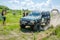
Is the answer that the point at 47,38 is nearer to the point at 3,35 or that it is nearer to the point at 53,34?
the point at 53,34

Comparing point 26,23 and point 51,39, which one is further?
point 26,23

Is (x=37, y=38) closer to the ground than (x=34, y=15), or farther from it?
closer to the ground

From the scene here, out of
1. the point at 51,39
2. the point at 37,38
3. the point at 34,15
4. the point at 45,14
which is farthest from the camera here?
the point at 45,14

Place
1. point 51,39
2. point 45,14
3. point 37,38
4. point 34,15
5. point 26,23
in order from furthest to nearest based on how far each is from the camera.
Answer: point 45,14, point 34,15, point 26,23, point 37,38, point 51,39

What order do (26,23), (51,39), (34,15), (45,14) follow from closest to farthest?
(51,39)
(26,23)
(34,15)
(45,14)

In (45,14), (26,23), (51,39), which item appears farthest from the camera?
(45,14)

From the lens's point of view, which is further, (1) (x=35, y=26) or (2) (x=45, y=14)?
(2) (x=45, y=14)

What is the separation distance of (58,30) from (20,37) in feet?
10.9

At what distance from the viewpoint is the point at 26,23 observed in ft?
61.8

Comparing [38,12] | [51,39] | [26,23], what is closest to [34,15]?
[38,12]

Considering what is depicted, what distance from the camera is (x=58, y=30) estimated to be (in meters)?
16.2

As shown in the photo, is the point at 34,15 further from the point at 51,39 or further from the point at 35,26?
the point at 51,39

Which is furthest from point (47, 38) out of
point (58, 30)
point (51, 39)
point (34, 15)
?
point (34, 15)

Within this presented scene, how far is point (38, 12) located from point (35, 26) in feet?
9.33
